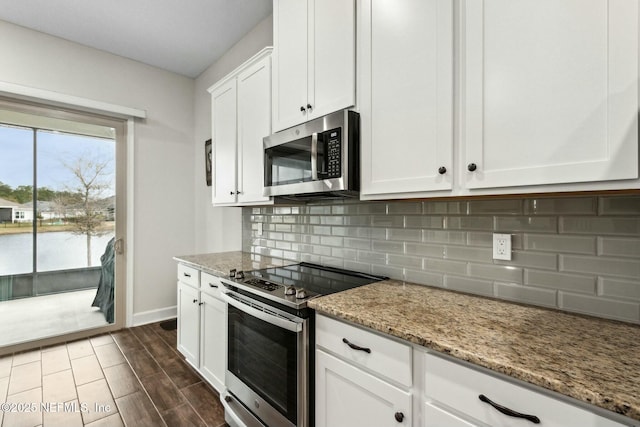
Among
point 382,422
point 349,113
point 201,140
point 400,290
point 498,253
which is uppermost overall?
point 201,140

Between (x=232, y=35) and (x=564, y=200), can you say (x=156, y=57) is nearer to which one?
(x=232, y=35)

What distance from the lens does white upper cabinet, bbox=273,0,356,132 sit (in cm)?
158

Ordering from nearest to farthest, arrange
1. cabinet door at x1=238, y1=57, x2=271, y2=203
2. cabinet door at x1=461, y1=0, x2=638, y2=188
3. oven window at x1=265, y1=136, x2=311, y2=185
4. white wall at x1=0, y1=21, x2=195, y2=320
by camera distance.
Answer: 1. cabinet door at x1=461, y1=0, x2=638, y2=188
2. oven window at x1=265, y1=136, x2=311, y2=185
3. cabinet door at x1=238, y1=57, x2=271, y2=203
4. white wall at x1=0, y1=21, x2=195, y2=320

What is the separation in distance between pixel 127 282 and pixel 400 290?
3.26 meters

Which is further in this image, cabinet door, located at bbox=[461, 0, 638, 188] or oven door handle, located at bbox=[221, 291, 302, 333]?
oven door handle, located at bbox=[221, 291, 302, 333]

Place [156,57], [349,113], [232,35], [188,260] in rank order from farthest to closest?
[156,57], [232,35], [188,260], [349,113]

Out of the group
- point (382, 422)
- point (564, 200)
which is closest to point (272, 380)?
point (382, 422)

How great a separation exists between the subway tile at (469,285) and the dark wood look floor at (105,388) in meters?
1.63

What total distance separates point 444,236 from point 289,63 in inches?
55.5

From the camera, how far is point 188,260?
2475 millimetres

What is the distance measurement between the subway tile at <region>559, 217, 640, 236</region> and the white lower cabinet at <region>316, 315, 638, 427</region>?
71cm

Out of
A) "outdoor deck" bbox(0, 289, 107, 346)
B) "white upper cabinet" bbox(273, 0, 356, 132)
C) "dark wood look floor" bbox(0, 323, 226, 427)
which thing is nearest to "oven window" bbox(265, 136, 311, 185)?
"white upper cabinet" bbox(273, 0, 356, 132)

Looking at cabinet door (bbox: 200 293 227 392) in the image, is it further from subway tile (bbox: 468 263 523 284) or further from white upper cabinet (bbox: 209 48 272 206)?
subway tile (bbox: 468 263 523 284)

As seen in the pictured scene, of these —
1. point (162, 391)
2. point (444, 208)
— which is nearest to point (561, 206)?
point (444, 208)
